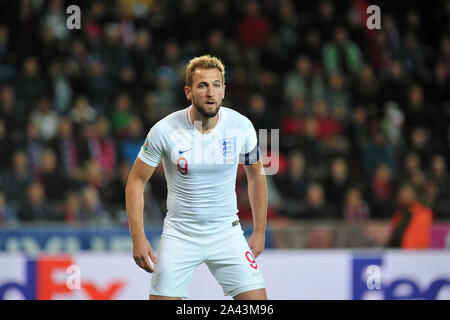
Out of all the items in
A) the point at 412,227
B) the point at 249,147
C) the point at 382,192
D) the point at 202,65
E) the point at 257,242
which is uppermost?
the point at 202,65

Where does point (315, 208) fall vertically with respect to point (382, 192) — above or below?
below

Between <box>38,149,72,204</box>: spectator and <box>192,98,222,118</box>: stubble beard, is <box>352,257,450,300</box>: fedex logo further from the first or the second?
<box>38,149,72,204</box>: spectator

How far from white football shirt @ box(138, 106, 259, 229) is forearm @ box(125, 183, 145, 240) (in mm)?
205

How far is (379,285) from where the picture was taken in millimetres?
7723

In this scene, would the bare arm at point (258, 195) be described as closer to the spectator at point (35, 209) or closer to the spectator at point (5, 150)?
the spectator at point (35, 209)

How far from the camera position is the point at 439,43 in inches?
512

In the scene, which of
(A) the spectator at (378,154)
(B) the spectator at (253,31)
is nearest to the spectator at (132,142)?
(B) the spectator at (253,31)

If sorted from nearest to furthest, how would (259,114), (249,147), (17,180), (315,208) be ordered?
(249,147) → (315,208) → (17,180) → (259,114)

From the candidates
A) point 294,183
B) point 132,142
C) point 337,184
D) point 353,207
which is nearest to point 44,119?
point 132,142

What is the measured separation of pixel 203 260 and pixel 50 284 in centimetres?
330

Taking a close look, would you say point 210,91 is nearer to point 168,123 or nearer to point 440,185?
point 168,123

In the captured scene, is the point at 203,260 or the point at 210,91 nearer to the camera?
the point at 210,91
